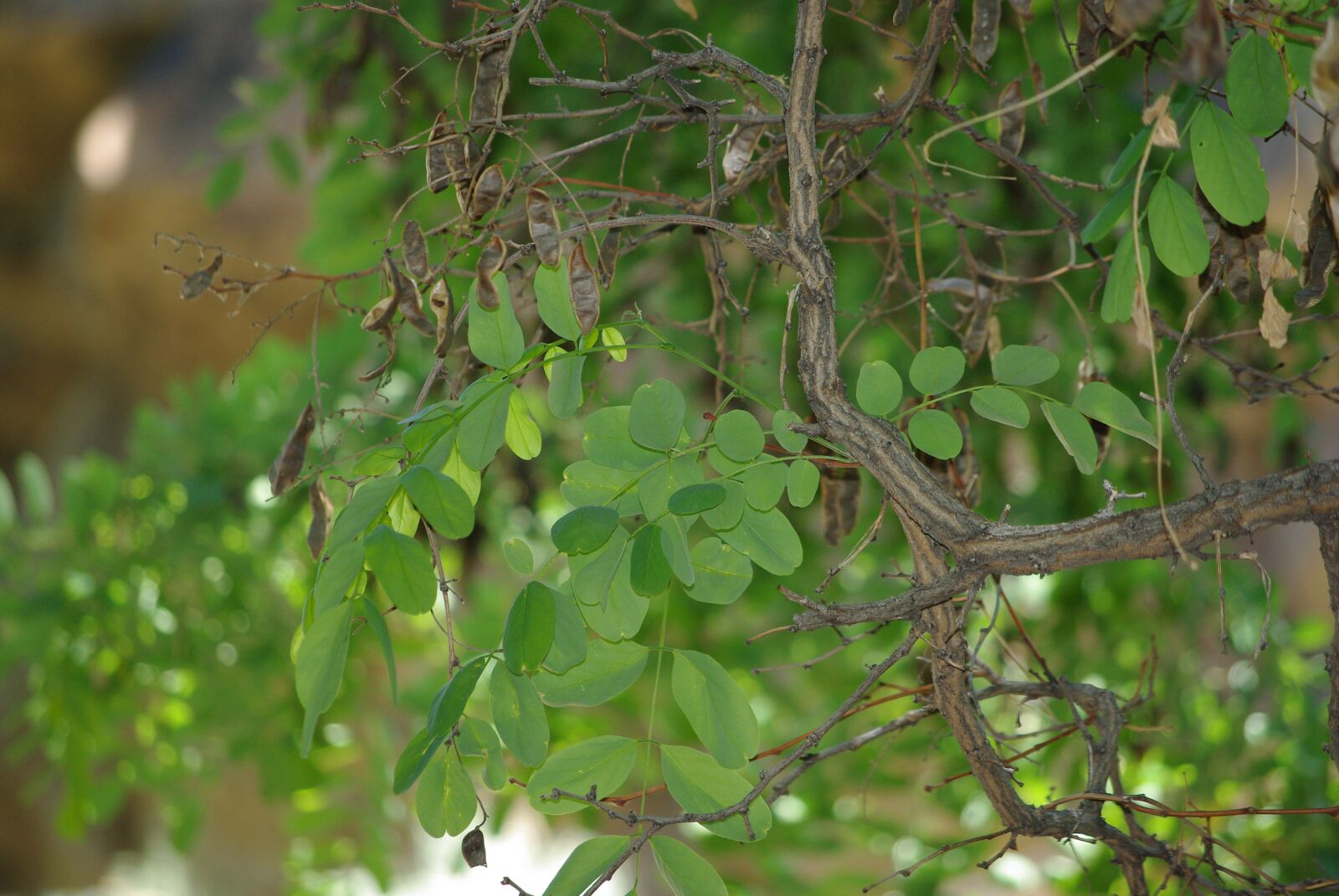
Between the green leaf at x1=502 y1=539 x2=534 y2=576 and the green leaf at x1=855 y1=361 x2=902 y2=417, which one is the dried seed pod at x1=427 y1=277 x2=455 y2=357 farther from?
the green leaf at x1=855 y1=361 x2=902 y2=417

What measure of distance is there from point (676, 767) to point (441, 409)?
0.24 m

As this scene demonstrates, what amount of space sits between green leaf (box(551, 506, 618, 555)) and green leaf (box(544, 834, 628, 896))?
153 millimetres

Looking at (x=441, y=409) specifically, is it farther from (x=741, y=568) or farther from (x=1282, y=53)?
(x=1282, y=53)

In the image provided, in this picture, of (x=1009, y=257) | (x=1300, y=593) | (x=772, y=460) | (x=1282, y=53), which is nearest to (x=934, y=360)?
(x=772, y=460)

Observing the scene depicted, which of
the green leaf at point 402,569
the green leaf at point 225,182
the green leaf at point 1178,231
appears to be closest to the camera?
the green leaf at point 402,569

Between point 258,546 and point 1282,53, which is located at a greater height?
point 1282,53

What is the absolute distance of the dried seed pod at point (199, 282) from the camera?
747 mm

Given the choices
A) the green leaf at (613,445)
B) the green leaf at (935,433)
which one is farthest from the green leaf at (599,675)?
the green leaf at (935,433)

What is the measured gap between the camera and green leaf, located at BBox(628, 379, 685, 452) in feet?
2.03

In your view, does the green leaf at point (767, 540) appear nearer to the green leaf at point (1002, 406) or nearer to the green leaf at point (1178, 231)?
the green leaf at point (1002, 406)

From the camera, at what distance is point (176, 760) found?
213 cm

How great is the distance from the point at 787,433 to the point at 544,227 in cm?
18

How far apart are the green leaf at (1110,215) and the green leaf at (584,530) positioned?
1.05 feet

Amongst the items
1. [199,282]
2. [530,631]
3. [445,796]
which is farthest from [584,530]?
[199,282]
